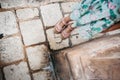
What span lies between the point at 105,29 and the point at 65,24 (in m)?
0.51

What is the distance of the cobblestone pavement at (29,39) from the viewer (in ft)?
7.41

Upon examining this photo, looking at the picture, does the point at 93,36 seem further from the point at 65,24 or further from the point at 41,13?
the point at 41,13

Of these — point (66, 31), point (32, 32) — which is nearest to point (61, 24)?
point (66, 31)

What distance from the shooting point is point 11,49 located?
7.47 ft

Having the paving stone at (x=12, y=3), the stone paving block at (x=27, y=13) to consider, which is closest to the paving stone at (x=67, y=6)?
the stone paving block at (x=27, y=13)

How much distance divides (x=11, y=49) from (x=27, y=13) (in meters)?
0.48

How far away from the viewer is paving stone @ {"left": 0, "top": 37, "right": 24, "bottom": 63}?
2.24 metres

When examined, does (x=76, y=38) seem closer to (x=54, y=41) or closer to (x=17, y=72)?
(x=54, y=41)

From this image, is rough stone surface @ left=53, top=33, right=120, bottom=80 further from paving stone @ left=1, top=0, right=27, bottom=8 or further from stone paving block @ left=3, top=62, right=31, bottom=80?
paving stone @ left=1, top=0, right=27, bottom=8

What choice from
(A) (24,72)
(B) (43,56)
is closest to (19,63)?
(A) (24,72)

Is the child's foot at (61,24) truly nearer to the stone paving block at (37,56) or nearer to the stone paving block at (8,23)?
the stone paving block at (37,56)

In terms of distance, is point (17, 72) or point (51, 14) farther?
point (51, 14)

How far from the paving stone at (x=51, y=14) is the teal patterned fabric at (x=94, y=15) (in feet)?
0.63

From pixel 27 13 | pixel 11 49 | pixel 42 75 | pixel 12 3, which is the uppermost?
pixel 12 3
